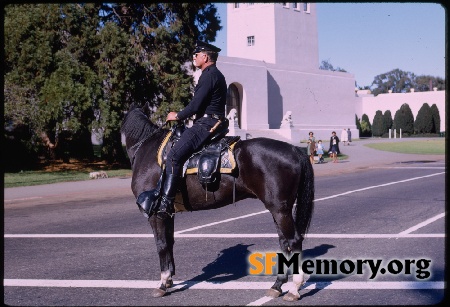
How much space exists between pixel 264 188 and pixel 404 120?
7164 centimetres

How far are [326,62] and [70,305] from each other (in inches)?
4729

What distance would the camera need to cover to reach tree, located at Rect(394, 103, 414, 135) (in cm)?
7381

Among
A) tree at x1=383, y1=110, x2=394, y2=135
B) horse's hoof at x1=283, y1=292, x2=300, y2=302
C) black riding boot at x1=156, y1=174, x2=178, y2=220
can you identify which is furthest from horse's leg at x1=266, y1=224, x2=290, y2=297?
tree at x1=383, y1=110, x2=394, y2=135

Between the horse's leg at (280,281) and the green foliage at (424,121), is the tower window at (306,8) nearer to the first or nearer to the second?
the green foliage at (424,121)

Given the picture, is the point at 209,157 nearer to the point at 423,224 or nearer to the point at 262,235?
the point at 262,235

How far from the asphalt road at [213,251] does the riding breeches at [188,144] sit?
1.44 metres

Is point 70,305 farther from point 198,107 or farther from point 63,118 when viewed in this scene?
point 63,118

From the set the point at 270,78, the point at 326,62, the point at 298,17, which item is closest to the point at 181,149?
the point at 270,78

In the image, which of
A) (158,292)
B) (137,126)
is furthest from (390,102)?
(158,292)

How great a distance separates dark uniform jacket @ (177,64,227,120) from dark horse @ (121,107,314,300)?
0.55 m

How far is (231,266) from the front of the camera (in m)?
7.48

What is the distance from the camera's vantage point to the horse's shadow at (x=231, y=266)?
6.79 meters

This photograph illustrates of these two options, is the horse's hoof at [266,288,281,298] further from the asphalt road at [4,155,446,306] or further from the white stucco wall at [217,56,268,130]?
the white stucco wall at [217,56,268,130]

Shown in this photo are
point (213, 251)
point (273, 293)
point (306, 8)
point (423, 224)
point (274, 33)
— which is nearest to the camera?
point (273, 293)
